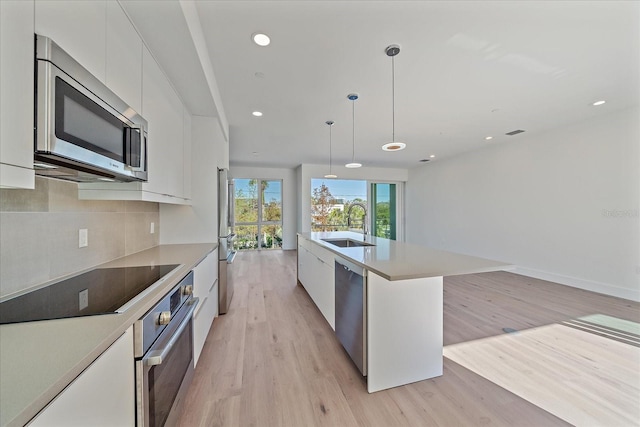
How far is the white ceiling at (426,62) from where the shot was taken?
5.70 ft

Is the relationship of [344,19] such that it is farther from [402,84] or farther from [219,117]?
[219,117]

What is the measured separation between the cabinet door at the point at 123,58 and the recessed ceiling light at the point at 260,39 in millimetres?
817

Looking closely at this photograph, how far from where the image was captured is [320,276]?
268cm

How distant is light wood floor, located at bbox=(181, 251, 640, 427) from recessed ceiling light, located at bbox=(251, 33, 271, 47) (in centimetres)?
269

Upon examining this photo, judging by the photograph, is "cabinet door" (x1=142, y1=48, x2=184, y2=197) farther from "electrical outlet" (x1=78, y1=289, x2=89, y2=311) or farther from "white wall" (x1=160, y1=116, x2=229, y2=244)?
"electrical outlet" (x1=78, y1=289, x2=89, y2=311)

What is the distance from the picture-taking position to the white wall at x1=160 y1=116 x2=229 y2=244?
2.57m

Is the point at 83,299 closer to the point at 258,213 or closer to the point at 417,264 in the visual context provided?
the point at 417,264

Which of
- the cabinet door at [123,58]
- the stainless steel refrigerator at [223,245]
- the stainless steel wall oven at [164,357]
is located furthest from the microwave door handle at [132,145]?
the stainless steel refrigerator at [223,245]

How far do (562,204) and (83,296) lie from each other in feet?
19.8

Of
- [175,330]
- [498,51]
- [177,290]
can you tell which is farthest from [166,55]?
[498,51]

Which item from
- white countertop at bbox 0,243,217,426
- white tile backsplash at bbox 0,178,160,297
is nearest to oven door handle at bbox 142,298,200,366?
white countertop at bbox 0,243,217,426

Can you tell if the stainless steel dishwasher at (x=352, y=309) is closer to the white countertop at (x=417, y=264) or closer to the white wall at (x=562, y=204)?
the white countertop at (x=417, y=264)

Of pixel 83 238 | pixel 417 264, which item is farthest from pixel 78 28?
pixel 417 264

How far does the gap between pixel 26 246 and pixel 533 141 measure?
650 centimetres
